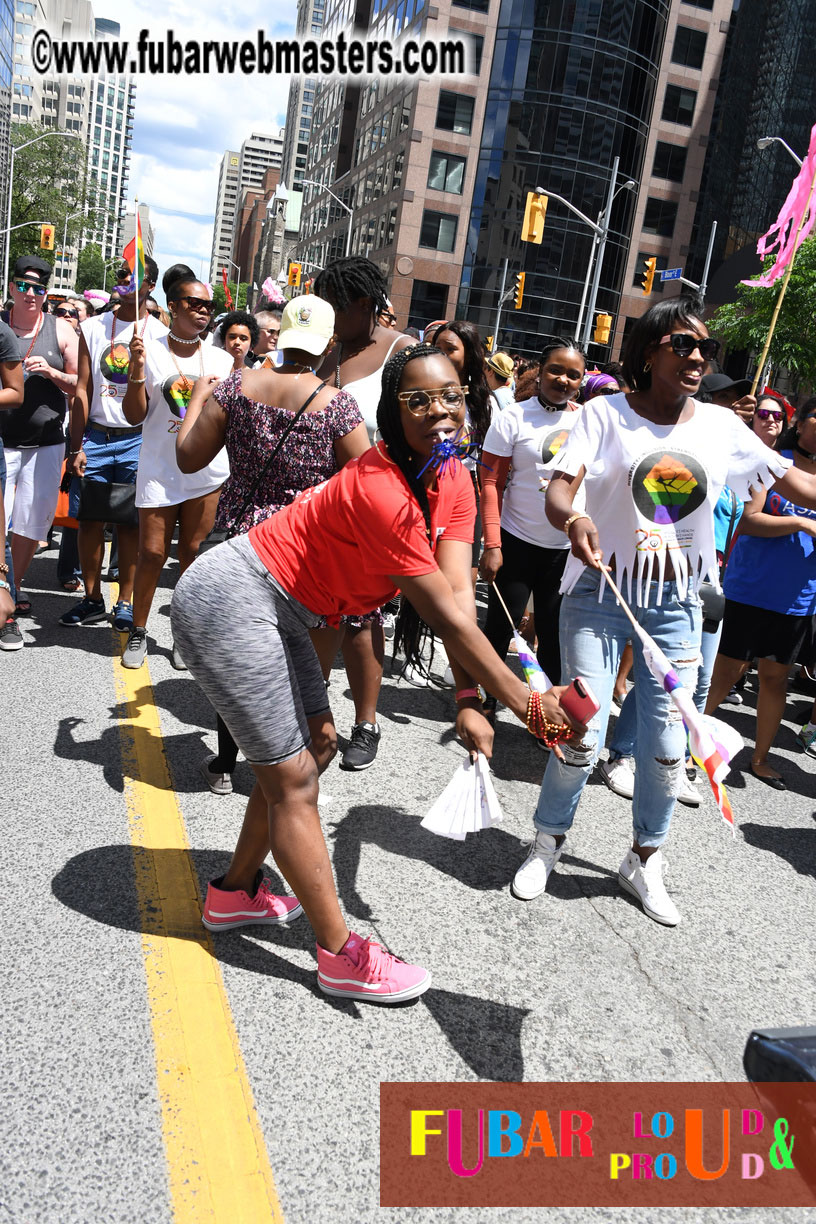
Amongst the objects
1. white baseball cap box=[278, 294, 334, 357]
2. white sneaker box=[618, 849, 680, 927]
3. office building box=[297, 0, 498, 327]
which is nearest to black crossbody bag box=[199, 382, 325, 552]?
white baseball cap box=[278, 294, 334, 357]

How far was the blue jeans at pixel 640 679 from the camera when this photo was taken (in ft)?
11.5

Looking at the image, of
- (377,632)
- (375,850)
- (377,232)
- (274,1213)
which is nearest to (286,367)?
(377,632)

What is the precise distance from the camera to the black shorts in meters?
5.43

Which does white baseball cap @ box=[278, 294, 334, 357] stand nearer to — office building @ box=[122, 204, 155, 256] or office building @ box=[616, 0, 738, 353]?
office building @ box=[122, 204, 155, 256]

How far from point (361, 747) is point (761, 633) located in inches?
98.2

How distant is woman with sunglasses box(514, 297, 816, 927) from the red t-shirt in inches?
35.6

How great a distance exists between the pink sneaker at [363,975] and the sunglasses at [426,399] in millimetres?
1483

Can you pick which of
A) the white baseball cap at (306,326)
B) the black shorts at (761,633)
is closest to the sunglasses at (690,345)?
the white baseball cap at (306,326)

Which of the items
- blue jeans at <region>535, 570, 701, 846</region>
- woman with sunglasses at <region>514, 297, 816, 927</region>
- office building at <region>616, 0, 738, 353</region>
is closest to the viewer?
Answer: woman with sunglasses at <region>514, 297, 816, 927</region>

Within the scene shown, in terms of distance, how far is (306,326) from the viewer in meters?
3.58

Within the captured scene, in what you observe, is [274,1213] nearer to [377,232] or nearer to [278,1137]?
[278,1137]

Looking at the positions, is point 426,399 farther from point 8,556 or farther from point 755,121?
point 755,121

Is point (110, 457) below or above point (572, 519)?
below

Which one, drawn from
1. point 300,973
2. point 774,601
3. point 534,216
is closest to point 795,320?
point 534,216
